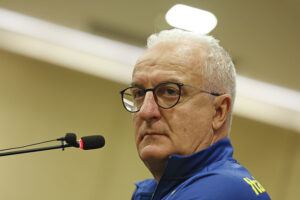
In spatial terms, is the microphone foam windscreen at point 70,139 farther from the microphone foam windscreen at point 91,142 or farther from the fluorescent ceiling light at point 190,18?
the fluorescent ceiling light at point 190,18

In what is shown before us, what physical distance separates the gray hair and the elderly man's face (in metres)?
0.03

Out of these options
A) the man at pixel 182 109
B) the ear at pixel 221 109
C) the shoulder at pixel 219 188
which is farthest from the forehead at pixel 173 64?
the shoulder at pixel 219 188

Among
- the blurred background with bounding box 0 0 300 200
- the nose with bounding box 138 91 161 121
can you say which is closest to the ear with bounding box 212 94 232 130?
the nose with bounding box 138 91 161 121

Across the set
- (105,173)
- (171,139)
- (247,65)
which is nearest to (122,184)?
(105,173)

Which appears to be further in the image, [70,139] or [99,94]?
[99,94]

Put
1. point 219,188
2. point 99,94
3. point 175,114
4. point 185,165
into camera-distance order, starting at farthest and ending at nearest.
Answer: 1. point 99,94
2. point 175,114
3. point 185,165
4. point 219,188

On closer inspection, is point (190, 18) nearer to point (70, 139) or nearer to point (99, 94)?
point (99, 94)

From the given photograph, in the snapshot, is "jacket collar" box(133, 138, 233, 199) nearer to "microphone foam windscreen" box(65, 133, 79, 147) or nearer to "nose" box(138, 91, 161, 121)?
"nose" box(138, 91, 161, 121)

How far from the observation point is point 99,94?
11.0 feet

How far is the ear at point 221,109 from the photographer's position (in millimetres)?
Result: 1255

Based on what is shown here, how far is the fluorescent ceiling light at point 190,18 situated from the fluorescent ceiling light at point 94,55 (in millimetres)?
470

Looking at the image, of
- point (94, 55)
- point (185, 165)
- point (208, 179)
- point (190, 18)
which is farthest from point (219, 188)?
point (94, 55)

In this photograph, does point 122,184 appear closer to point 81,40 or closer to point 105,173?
point 105,173

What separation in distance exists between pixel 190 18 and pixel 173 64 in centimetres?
177
